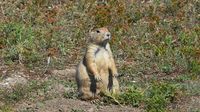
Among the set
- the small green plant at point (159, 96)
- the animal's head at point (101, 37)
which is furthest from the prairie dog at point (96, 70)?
the small green plant at point (159, 96)

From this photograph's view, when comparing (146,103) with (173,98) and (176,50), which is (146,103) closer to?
(173,98)

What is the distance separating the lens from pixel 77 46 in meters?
14.0

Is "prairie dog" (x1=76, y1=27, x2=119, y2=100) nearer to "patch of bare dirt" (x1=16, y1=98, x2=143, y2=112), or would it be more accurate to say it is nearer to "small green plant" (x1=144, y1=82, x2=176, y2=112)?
"patch of bare dirt" (x1=16, y1=98, x2=143, y2=112)

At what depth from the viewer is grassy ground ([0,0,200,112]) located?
1044 centimetres

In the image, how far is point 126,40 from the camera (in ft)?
46.8

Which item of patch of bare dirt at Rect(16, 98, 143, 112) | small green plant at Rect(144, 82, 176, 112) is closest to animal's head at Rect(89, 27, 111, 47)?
patch of bare dirt at Rect(16, 98, 143, 112)

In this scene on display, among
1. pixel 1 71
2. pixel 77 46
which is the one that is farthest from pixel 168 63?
pixel 1 71

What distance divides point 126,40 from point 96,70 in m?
4.86

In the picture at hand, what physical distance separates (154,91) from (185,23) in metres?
5.77

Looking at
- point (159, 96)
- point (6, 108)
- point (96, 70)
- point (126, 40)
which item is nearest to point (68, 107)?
point (96, 70)

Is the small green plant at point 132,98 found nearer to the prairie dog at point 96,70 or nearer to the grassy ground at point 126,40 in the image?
the grassy ground at point 126,40

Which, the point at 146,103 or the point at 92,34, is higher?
the point at 92,34

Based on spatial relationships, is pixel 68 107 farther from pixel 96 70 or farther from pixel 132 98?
pixel 132 98

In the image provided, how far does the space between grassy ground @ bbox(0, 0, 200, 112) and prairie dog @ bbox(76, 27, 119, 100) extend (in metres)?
0.34
